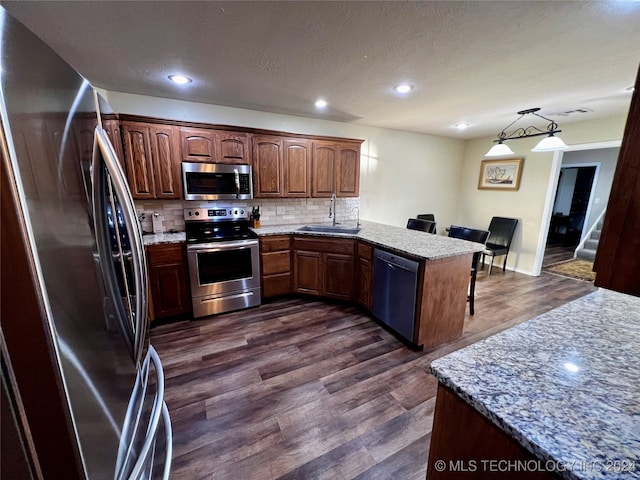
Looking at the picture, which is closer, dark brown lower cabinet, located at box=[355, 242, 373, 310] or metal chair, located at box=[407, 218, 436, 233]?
dark brown lower cabinet, located at box=[355, 242, 373, 310]

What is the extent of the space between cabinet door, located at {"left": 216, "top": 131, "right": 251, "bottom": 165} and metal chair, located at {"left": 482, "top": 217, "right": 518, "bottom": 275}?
4.21m

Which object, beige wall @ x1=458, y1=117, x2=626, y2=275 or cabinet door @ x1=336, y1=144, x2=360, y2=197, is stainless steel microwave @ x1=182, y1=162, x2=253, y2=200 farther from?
beige wall @ x1=458, y1=117, x2=626, y2=275

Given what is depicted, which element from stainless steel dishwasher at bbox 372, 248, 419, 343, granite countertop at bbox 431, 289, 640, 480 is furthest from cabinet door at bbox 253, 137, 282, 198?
granite countertop at bbox 431, 289, 640, 480

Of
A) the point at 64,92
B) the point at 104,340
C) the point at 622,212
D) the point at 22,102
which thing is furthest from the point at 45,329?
the point at 622,212

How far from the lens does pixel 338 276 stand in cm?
320

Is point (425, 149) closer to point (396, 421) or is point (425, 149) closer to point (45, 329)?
point (396, 421)

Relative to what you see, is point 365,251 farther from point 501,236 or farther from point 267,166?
point 501,236

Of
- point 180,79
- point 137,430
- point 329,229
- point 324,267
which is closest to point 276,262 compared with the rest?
point 324,267

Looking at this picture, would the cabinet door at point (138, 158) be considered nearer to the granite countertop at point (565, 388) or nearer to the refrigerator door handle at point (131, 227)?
the refrigerator door handle at point (131, 227)

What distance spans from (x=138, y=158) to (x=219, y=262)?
4.43 ft

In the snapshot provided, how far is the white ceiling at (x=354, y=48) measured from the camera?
1.45 meters

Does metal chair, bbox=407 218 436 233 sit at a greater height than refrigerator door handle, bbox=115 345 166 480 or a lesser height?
greater

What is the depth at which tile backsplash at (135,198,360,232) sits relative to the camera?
3025 millimetres

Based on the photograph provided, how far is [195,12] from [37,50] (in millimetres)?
1301
